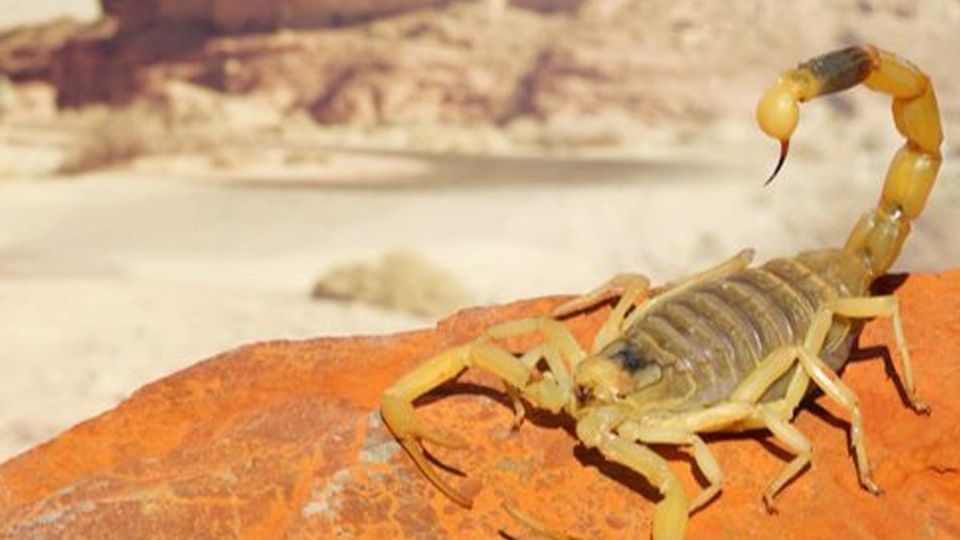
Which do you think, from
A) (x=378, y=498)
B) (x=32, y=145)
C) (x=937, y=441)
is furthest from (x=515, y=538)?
(x=32, y=145)

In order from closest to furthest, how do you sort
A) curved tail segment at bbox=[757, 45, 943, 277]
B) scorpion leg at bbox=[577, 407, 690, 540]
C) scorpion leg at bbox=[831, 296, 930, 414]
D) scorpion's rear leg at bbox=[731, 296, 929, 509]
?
curved tail segment at bbox=[757, 45, 943, 277] → scorpion leg at bbox=[577, 407, 690, 540] → scorpion's rear leg at bbox=[731, 296, 929, 509] → scorpion leg at bbox=[831, 296, 930, 414]

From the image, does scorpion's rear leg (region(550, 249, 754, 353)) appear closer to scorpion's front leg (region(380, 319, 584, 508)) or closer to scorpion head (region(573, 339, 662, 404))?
scorpion's front leg (region(380, 319, 584, 508))

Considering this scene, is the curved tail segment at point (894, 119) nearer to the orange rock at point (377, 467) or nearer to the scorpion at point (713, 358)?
the scorpion at point (713, 358)

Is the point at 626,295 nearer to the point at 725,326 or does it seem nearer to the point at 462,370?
the point at 725,326

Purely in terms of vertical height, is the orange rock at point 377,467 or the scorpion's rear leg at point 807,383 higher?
the scorpion's rear leg at point 807,383

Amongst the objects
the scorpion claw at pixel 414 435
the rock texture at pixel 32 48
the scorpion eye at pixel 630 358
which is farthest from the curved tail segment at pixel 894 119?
the rock texture at pixel 32 48

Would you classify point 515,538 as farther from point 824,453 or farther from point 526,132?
point 526,132

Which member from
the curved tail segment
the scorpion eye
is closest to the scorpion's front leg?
the scorpion eye
